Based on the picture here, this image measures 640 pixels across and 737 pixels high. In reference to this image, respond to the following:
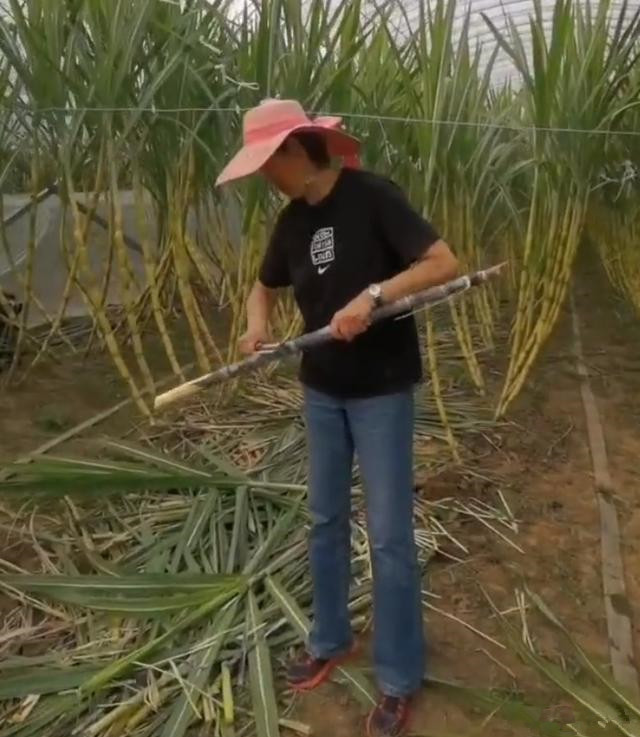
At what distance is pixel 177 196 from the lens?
8.91 feet

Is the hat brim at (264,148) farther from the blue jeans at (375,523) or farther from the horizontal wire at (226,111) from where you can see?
the horizontal wire at (226,111)

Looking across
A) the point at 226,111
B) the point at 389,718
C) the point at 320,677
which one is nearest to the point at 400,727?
the point at 389,718

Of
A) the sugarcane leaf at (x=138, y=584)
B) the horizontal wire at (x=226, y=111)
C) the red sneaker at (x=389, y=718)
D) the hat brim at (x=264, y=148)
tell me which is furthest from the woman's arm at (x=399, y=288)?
the horizontal wire at (x=226, y=111)

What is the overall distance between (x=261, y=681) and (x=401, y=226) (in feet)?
2.65

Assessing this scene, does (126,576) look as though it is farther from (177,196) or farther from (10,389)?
(10,389)

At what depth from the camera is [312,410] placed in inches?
60.6

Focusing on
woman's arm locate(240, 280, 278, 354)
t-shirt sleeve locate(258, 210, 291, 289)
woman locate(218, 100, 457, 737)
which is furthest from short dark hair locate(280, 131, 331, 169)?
woman's arm locate(240, 280, 278, 354)

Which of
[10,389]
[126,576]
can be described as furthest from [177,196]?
[126,576]

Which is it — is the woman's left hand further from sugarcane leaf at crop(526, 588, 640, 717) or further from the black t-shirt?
sugarcane leaf at crop(526, 588, 640, 717)

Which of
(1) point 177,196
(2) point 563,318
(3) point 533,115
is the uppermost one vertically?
(3) point 533,115

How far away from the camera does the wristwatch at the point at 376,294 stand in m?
1.36

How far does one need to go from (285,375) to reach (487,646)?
5.02 ft

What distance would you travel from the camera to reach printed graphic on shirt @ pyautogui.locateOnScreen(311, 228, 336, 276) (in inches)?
56.8

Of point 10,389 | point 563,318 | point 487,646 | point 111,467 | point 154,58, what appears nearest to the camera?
point 487,646
